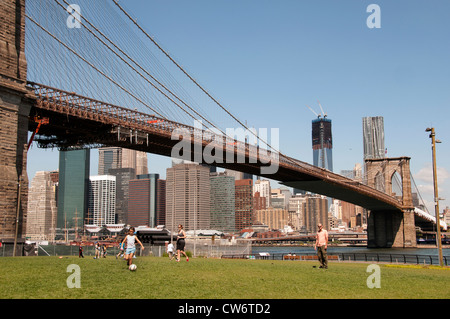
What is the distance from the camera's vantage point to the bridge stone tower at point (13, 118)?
31.3 m

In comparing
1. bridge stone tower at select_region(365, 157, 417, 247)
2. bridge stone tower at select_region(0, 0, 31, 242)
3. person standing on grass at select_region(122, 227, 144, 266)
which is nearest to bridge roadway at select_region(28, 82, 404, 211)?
bridge stone tower at select_region(0, 0, 31, 242)

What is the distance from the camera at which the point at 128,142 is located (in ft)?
158

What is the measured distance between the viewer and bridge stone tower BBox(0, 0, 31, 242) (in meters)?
31.3

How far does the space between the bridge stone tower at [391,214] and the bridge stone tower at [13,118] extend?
7757 centimetres

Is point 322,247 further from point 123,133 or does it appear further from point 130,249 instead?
point 123,133

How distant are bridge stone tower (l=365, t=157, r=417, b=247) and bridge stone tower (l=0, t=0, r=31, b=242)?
255 ft

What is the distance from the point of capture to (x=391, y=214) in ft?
317

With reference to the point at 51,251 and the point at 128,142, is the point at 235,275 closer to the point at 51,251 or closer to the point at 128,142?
the point at 51,251

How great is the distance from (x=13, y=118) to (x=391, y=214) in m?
81.0

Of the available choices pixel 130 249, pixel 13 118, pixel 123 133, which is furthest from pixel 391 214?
pixel 130 249

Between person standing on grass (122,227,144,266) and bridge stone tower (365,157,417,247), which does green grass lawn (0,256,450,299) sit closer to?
person standing on grass (122,227,144,266)

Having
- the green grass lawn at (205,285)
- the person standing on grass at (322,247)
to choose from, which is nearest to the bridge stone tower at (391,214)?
the person standing on grass at (322,247)
